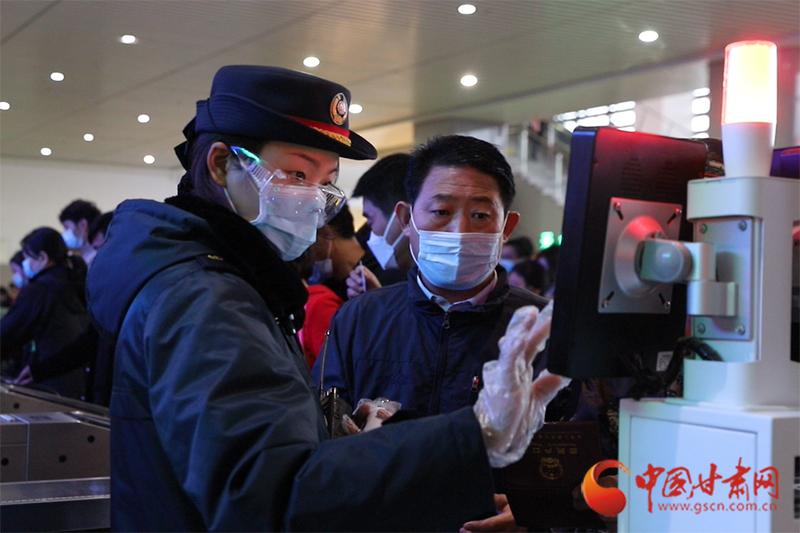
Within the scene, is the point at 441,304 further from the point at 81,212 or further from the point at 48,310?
the point at 81,212

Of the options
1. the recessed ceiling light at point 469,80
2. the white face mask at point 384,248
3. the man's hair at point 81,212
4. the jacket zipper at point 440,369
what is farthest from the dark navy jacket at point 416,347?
the recessed ceiling light at point 469,80

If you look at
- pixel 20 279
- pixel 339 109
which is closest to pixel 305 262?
pixel 339 109

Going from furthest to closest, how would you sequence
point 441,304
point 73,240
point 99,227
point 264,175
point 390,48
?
point 390,48 → point 73,240 → point 99,227 → point 441,304 → point 264,175

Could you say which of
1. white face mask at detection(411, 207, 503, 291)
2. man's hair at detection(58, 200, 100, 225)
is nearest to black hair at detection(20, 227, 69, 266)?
man's hair at detection(58, 200, 100, 225)

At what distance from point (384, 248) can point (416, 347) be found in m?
1.39

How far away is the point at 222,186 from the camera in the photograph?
1.52 metres

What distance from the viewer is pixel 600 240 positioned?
48.8 inches

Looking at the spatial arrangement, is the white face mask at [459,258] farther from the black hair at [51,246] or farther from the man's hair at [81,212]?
the man's hair at [81,212]

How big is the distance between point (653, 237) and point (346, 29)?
732 centimetres

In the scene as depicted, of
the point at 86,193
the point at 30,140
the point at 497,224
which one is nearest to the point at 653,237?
the point at 497,224

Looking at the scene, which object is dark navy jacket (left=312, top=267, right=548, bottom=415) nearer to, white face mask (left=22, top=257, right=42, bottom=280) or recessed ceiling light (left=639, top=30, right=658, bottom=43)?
white face mask (left=22, top=257, right=42, bottom=280)

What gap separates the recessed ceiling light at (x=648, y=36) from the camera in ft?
26.2

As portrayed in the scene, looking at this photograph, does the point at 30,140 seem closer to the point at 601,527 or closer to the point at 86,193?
the point at 86,193

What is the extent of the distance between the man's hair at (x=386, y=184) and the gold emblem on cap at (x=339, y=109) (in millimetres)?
1917
